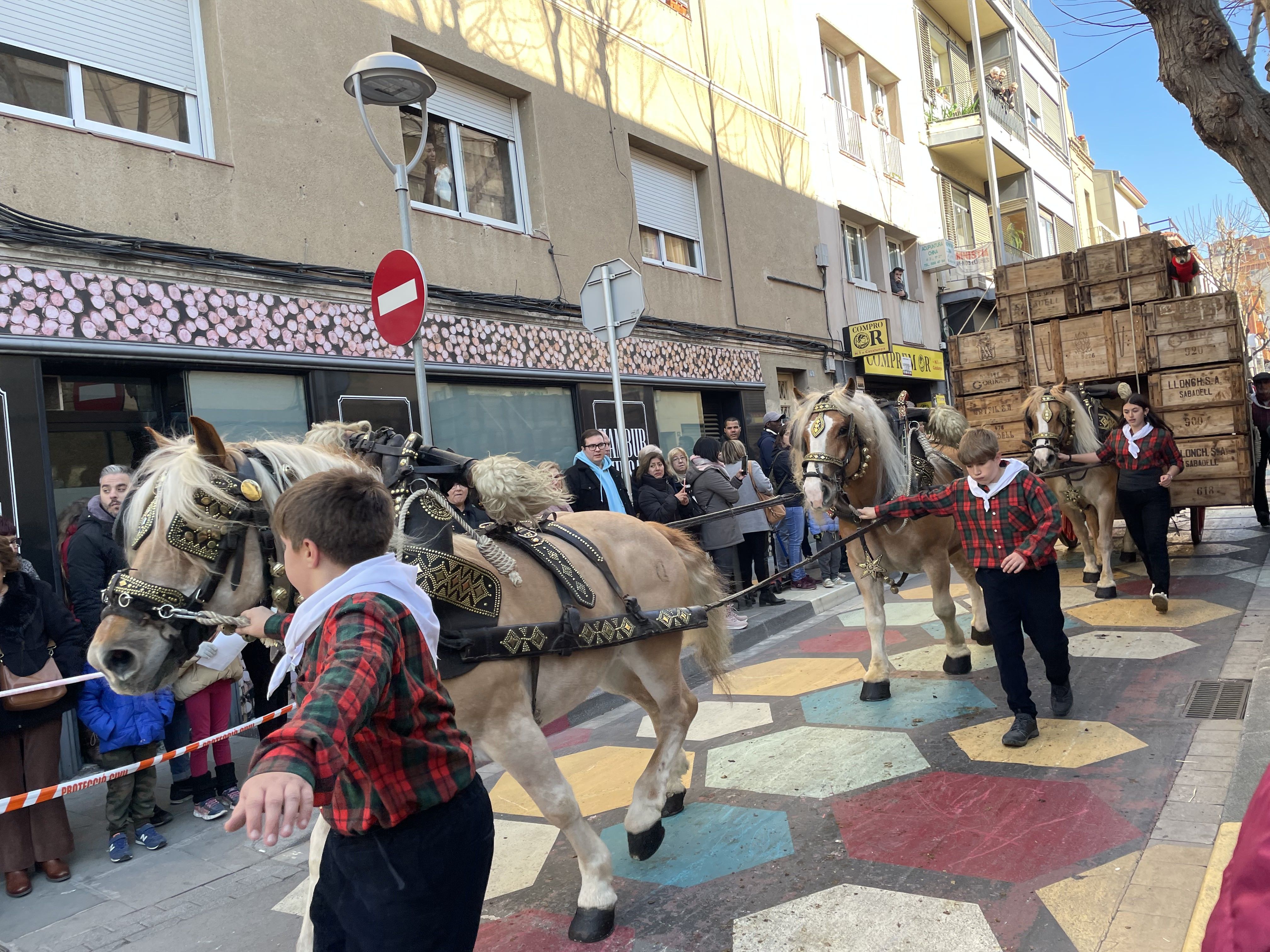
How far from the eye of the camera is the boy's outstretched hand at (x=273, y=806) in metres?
1.23

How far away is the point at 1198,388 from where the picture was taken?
26.1ft

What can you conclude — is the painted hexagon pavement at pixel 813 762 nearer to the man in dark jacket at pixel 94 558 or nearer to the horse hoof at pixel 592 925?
the horse hoof at pixel 592 925

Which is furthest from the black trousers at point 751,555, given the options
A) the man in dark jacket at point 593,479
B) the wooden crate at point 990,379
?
the wooden crate at point 990,379

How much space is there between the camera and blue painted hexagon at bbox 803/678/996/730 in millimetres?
5039

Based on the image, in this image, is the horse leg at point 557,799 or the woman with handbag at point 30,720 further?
the woman with handbag at point 30,720

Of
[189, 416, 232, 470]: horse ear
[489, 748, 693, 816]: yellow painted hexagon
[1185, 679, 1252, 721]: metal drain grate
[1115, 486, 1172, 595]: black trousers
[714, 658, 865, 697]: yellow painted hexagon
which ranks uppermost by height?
[189, 416, 232, 470]: horse ear

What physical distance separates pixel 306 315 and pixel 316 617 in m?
6.27

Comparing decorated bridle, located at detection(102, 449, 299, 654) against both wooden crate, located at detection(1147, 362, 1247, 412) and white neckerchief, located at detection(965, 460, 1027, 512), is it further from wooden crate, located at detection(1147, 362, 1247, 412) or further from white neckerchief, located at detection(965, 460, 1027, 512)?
wooden crate, located at detection(1147, 362, 1247, 412)

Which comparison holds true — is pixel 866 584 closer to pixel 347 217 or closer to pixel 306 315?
pixel 306 315

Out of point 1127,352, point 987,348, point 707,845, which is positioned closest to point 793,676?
point 707,845

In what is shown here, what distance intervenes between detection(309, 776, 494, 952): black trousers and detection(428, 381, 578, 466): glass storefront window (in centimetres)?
650

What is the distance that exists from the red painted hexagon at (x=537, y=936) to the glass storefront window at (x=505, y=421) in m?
5.42

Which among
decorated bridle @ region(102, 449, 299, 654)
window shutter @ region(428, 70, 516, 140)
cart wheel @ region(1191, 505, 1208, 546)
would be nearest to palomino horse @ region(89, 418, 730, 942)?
decorated bridle @ region(102, 449, 299, 654)

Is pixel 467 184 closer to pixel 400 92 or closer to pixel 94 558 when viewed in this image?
pixel 400 92
